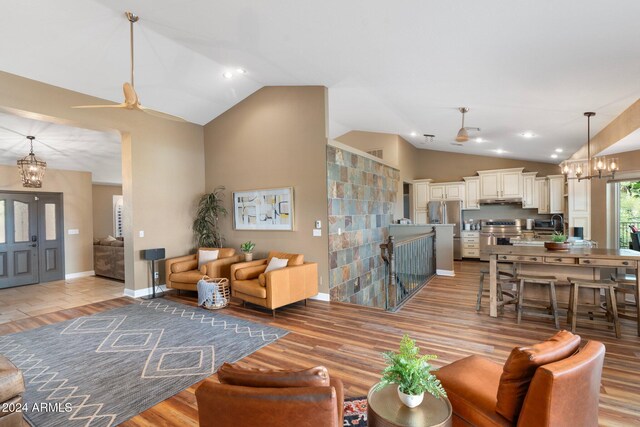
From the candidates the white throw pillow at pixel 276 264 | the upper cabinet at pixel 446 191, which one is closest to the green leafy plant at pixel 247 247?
the white throw pillow at pixel 276 264

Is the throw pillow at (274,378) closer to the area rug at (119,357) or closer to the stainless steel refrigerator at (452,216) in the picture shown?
the area rug at (119,357)

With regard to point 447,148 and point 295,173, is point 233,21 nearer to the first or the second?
point 295,173

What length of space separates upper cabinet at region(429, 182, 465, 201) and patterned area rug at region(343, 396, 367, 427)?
25.5 ft

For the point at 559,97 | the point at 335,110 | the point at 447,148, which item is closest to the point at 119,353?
the point at 335,110

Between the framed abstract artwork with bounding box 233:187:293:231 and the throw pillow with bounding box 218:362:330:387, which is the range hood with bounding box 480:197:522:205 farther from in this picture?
the throw pillow with bounding box 218:362:330:387

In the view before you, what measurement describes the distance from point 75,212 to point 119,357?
6250 millimetres

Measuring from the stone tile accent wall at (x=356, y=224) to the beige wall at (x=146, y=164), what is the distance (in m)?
3.12

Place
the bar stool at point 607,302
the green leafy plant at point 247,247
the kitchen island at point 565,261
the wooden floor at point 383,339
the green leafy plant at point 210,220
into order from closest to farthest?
the wooden floor at point 383,339 < the bar stool at point 607,302 < the kitchen island at point 565,261 < the green leafy plant at point 247,247 < the green leafy plant at point 210,220

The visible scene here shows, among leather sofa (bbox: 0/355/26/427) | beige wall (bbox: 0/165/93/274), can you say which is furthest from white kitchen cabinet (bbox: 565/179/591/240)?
beige wall (bbox: 0/165/93/274)

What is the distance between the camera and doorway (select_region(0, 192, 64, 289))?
6.72m

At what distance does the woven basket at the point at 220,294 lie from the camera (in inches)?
185

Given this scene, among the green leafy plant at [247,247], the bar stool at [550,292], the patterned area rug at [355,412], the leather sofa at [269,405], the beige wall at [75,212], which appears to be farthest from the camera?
the beige wall at [75,212]

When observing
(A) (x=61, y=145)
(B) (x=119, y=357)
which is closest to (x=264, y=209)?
(B) (x=119, y=357)

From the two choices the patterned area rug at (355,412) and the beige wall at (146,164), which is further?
the beige wall at (146,164)
